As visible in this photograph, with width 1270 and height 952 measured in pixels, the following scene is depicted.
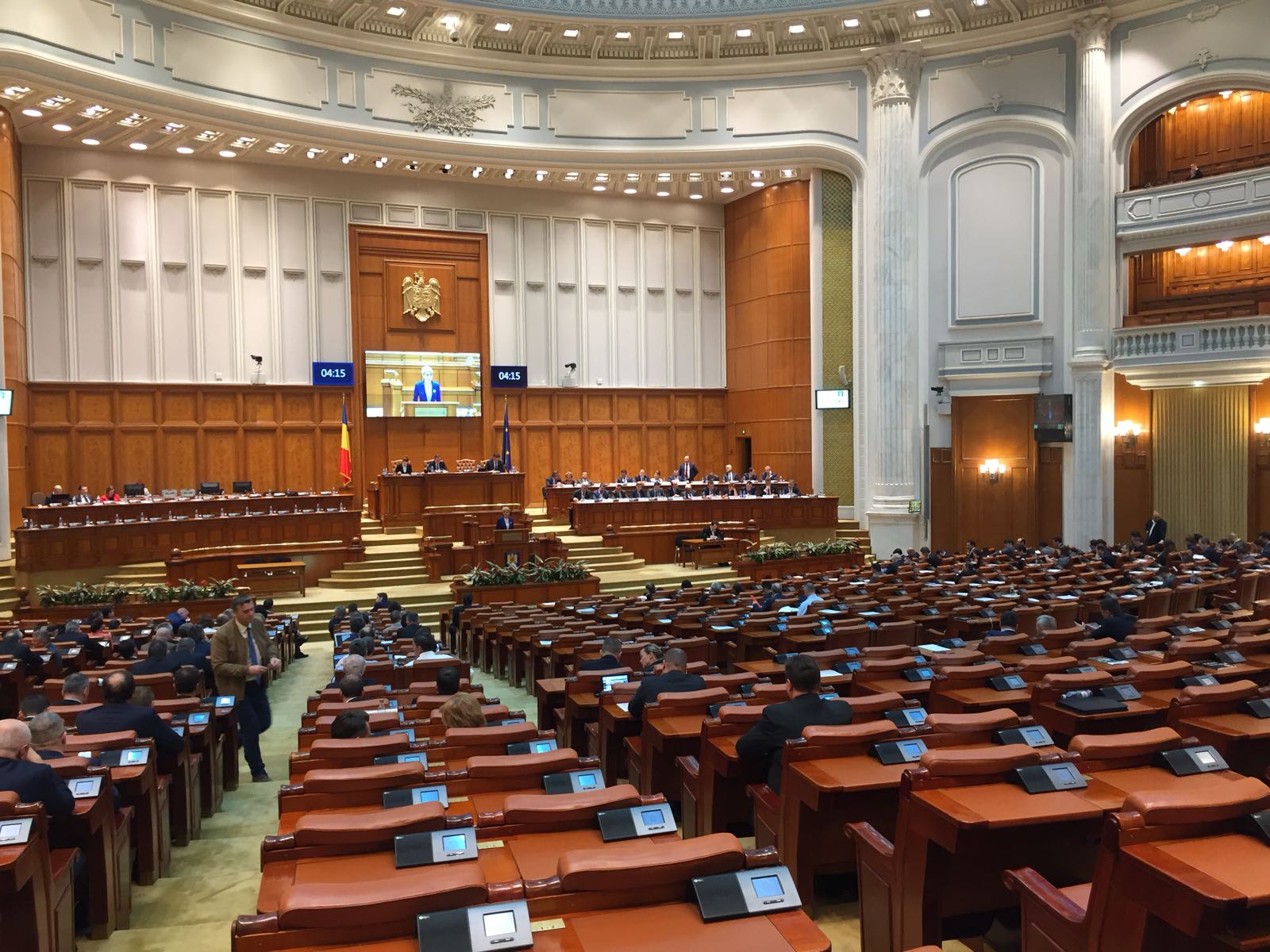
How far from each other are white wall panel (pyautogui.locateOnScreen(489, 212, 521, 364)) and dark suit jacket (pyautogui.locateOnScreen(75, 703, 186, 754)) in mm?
16722

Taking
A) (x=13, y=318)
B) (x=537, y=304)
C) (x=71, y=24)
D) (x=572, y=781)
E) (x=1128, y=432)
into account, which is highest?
(x=71, y=24)

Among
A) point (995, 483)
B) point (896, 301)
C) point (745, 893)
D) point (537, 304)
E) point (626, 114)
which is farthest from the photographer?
point (537, 304)

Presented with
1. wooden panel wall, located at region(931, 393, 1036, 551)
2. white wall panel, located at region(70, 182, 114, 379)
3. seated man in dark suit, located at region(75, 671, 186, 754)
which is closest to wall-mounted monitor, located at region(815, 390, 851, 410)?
wooden panel wall, located at region(931, 393, 1036, 551)

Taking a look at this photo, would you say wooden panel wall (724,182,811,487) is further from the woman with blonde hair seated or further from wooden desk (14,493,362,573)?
the woman with blonde hair seated

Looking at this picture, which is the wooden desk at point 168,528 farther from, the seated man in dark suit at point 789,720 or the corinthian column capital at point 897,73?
the seated man in dark suit at point 789,720

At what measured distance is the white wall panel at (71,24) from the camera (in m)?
13.5

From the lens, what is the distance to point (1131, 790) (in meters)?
2.84

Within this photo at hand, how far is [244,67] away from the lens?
1648cm

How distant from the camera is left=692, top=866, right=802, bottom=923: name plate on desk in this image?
2.06 m

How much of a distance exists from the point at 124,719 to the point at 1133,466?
669 inches

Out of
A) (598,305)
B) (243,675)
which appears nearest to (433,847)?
(243,675)

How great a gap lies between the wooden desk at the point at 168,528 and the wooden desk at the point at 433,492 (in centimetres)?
103

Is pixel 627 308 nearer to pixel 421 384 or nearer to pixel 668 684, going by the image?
pixel 421 384

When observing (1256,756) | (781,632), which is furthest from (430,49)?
(1256,756)
